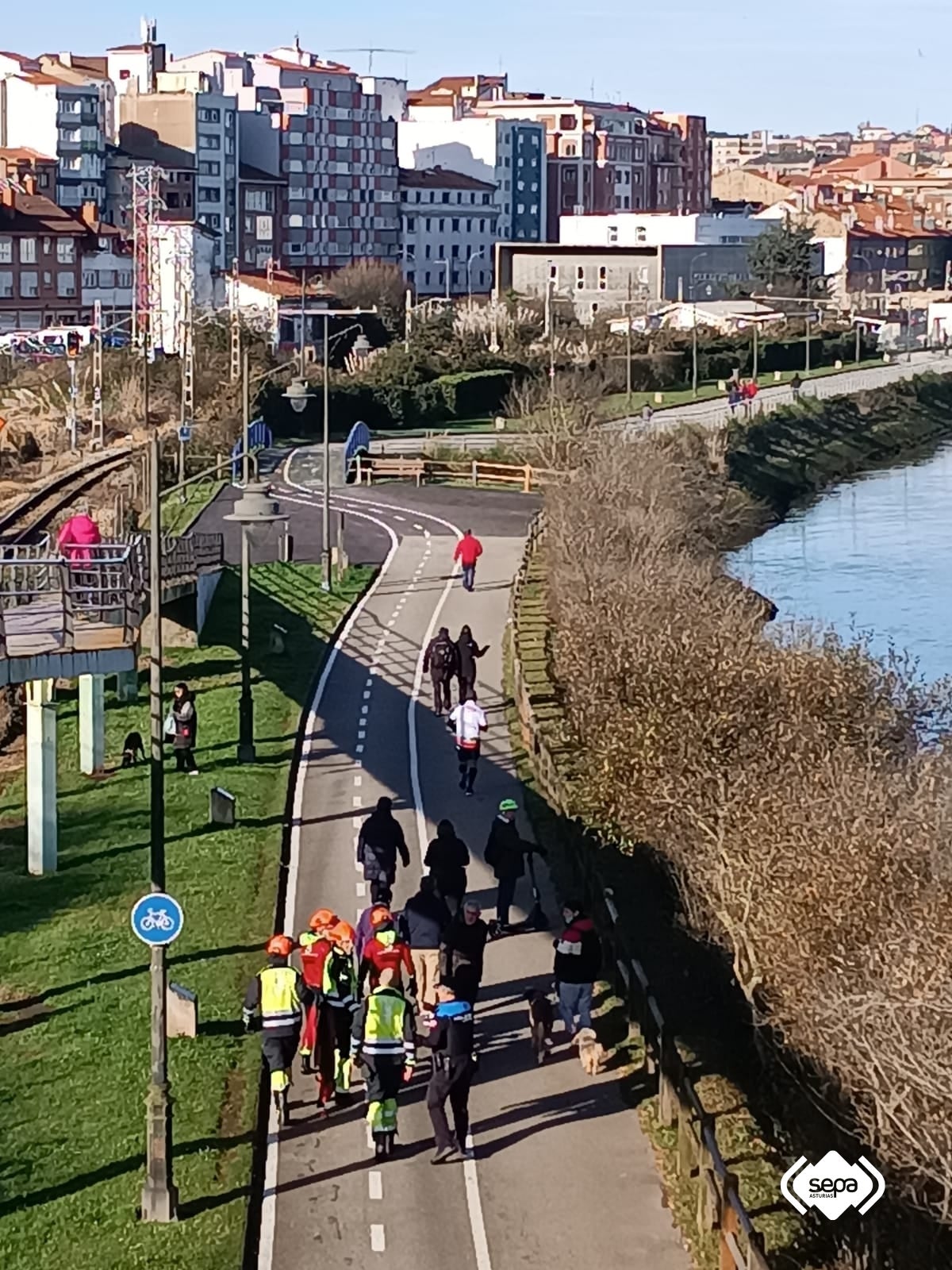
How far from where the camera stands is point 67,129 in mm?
120688

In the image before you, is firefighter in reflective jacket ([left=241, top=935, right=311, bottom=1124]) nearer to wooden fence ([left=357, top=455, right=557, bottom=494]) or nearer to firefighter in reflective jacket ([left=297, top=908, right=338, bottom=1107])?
firefighter in reflective jacket ([left=297, top=908, right=338, bottom=1107])

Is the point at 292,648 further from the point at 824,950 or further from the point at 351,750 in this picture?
the point at 824,950

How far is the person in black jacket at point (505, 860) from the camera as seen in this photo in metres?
19.3

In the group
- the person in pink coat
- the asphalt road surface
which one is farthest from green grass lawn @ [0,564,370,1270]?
the person in pink coat

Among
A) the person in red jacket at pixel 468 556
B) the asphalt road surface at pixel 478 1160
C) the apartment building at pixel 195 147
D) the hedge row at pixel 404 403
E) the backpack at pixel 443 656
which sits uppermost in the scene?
the apartment building at pixel 195 147

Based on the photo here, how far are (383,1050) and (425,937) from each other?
2.30 meters

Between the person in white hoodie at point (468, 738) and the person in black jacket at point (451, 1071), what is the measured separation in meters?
9.95

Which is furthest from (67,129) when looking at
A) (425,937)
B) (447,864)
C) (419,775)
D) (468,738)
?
(425,937)

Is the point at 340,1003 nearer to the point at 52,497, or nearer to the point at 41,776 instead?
the point at 41,776

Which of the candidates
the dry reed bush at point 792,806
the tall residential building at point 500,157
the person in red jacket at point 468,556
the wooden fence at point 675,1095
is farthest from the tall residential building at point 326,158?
the wooden fence at point 675,1095

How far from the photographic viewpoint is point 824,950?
1770 cm

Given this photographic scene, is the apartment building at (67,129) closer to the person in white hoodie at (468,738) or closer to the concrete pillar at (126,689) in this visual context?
the concrete pillar at (126,689)

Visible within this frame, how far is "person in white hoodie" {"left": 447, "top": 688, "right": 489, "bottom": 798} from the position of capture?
963 inches

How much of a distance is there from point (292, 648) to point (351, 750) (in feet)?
23.8
